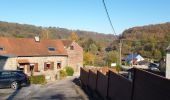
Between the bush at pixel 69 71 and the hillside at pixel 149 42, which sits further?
A: the hillside at pixel 149 42

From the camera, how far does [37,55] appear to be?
179ft

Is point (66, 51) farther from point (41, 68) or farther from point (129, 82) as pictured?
point (129, 82)

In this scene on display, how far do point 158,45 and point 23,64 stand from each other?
84.1 m

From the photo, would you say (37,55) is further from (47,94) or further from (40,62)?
(47,94)

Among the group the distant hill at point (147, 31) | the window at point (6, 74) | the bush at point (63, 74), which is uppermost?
the distant hill at point (147, 31)

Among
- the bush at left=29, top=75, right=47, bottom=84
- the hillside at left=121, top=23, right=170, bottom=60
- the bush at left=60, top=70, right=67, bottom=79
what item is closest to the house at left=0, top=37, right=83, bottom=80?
the bush at left=60, top=70, right=67, bottom=79

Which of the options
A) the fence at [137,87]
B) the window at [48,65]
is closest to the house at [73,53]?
the window at [48,65]

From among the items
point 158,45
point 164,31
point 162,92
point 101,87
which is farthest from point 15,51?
point 164,31

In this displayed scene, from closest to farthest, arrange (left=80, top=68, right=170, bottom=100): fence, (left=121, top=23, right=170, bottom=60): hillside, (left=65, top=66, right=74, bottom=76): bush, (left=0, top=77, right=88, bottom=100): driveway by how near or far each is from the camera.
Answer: (left=80, top=68, right=170, bottom=100): fence → (left=0, top=77, right=88, bottom=100): driveway → (left=65, top=66, right=74, bottom=76): bush → (left=121, top=23, right=170, bottom=60): hillside

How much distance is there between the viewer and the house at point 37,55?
166 feet

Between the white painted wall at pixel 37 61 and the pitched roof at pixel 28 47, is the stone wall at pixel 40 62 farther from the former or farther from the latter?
the pitched roof at pixel 28 47

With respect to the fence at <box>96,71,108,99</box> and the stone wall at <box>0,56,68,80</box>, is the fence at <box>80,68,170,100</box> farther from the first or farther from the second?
the stone wall at <box>0,56,68,80</box>

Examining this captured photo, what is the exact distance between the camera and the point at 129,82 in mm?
14359

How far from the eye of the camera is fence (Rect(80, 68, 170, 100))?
9.91m
